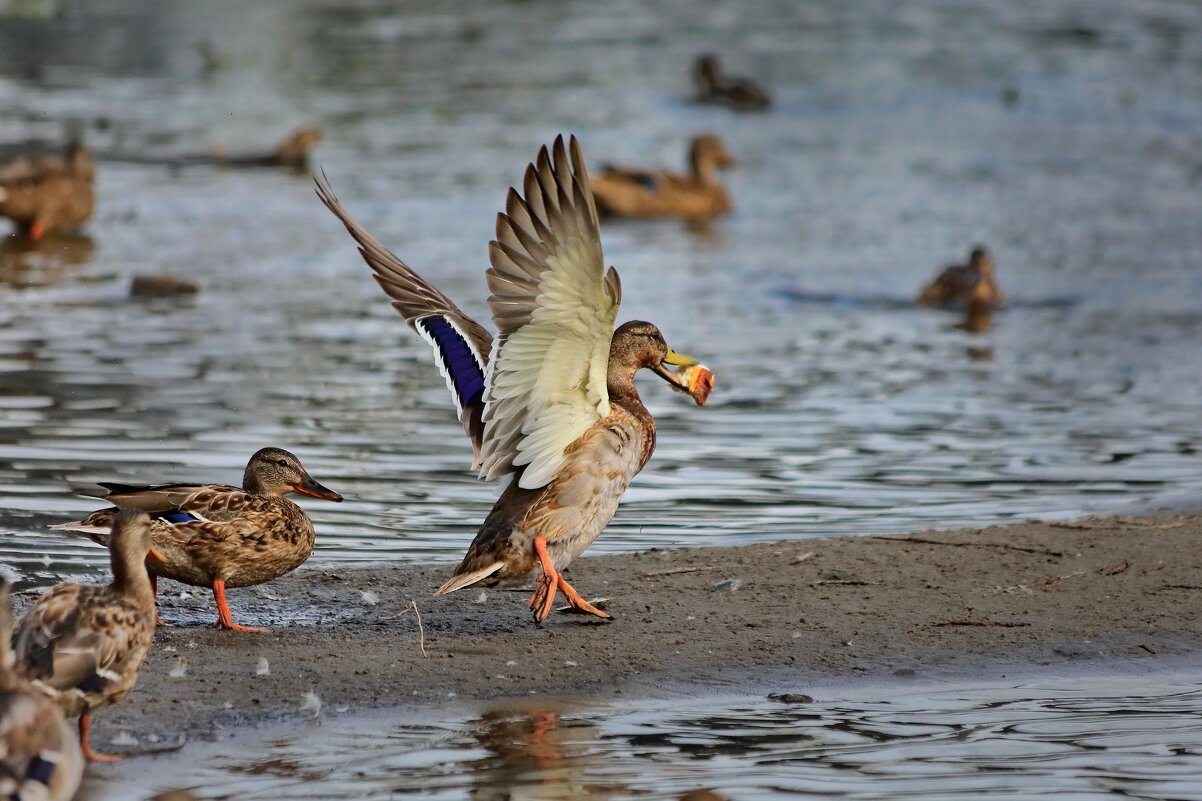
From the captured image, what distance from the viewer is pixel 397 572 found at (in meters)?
8.23

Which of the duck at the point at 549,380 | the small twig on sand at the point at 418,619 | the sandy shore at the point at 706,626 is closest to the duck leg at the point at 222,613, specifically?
the sandy shore at the point at 706,626

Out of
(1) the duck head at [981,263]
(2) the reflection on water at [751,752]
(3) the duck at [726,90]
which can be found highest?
(3) the duck at [726,90]

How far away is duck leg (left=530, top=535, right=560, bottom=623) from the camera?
24.6ft

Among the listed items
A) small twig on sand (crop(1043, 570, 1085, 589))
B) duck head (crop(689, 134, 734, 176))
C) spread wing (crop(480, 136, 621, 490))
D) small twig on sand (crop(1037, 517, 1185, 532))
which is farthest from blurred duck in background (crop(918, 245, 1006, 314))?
spread wing (crop(480, 136, 621, 490))

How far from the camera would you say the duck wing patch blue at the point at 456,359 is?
311 inches

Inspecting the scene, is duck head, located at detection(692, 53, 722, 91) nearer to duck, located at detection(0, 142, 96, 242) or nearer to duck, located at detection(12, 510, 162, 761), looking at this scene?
duck, located at detection(0, 142, 96, 242)

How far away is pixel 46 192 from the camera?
17.5 m

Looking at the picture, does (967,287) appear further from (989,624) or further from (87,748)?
(87,748)

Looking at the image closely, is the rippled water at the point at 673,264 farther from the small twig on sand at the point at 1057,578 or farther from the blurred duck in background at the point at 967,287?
the small twig on sand at the point at 1057,578

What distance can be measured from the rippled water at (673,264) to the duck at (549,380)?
3.59ft

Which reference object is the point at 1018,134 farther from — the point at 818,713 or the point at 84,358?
the point at 818,713

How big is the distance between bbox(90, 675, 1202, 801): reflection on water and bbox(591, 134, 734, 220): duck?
552 inches

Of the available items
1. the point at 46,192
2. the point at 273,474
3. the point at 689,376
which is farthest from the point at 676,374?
the point at 46,192

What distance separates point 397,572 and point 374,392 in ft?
13.2
